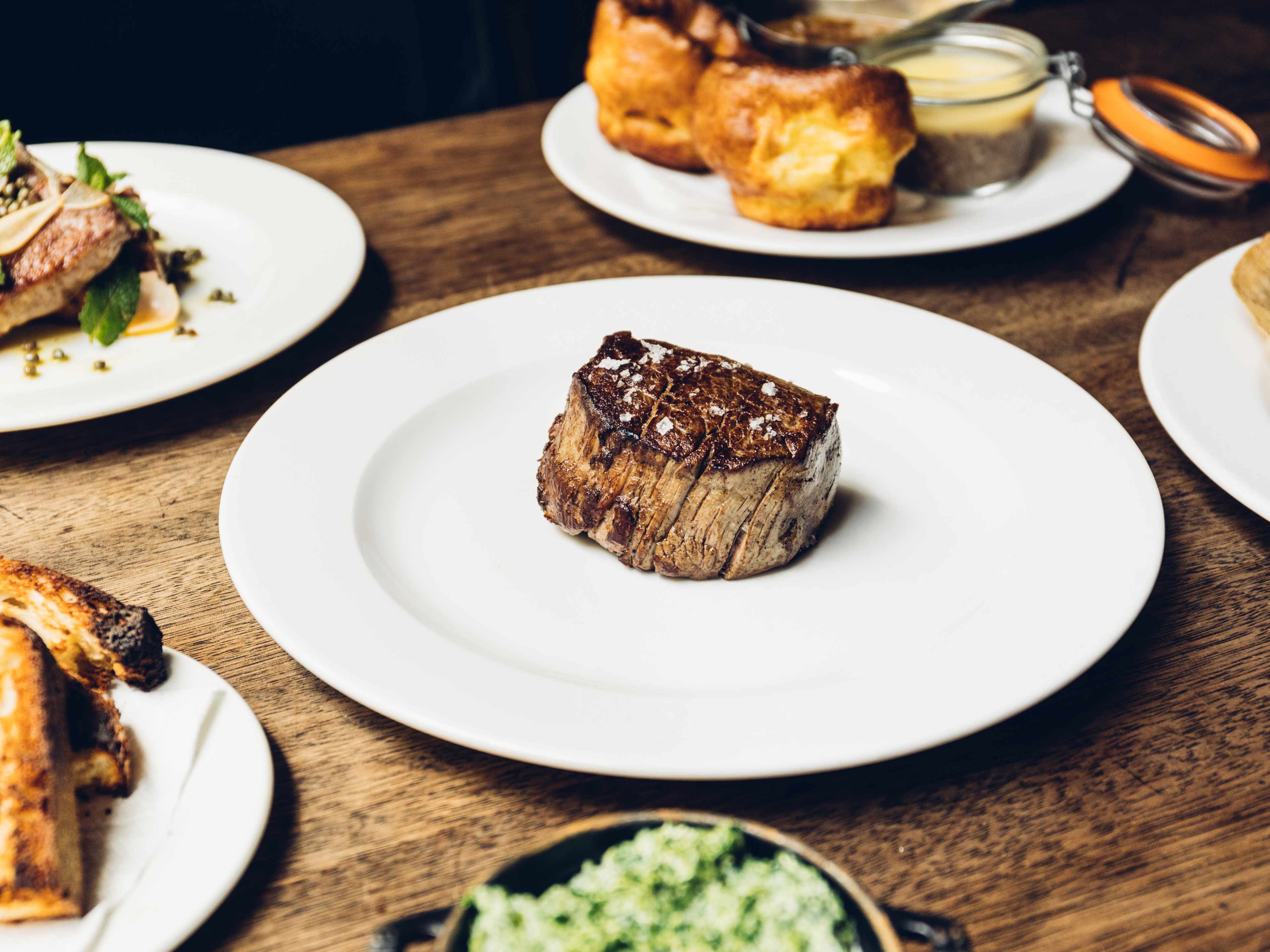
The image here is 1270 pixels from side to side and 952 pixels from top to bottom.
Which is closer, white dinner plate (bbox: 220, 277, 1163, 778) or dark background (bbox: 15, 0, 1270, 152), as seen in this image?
white dinner plate (bbox: 220, 277, 1163, 778)

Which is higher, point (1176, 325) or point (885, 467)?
point (1176, 325)

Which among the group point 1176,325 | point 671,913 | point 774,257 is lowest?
point 774,257

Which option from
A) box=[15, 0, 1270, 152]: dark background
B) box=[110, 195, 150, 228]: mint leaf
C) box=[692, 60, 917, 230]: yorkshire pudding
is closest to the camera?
box=[110, 195, 150, 228]: mint leaf

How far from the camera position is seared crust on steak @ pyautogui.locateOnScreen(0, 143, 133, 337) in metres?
2.00

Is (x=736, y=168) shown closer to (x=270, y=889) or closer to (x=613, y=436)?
(x=613, y=436)

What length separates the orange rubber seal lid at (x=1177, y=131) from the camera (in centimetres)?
252

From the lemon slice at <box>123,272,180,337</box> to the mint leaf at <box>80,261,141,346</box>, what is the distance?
1 centimetres

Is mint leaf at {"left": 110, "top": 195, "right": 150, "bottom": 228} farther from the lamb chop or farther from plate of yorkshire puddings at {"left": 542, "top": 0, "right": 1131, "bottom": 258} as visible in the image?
plate of yorkshire puddings at {"left": 542, "top": 0, "right": 1131, "bottom": 258}

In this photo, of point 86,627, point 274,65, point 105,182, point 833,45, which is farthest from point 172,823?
point 274,65

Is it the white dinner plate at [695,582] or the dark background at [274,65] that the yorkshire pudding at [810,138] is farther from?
the dark background at [274,65]

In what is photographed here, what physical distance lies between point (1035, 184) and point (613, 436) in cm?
166

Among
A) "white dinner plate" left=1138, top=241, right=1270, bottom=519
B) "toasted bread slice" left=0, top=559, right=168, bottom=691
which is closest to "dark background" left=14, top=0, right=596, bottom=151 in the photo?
"white dinner plate" left=1138, top=241, right=1270, bottom=519

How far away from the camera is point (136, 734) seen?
3.85ft

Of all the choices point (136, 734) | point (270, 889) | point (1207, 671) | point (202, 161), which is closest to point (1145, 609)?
point (1207, 671)
